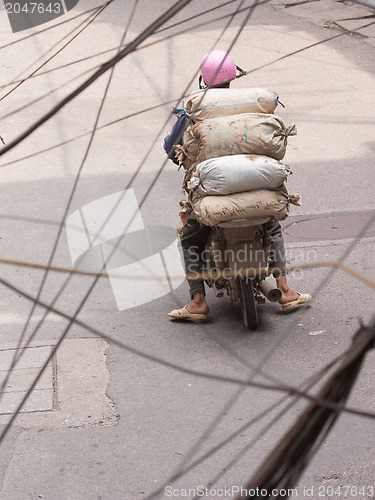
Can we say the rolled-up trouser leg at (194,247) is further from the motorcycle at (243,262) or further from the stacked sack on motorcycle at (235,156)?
the stacked sack on motorcycle at (235,156)

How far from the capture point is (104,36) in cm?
1438

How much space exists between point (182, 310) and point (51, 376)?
43.8 inches

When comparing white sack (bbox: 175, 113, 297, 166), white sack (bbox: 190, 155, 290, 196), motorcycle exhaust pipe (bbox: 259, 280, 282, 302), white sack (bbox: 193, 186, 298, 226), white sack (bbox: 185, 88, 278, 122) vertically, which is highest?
white sack (bbox: 185, 88, 278, 122)

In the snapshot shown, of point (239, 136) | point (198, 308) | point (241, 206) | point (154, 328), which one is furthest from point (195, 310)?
point (239, 136)

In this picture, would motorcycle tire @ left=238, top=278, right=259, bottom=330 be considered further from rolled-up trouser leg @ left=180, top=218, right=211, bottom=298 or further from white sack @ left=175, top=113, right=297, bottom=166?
white sack @ left=175, top=113, right=297, bottom=166

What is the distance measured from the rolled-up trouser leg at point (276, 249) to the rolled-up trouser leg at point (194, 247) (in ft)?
1.42

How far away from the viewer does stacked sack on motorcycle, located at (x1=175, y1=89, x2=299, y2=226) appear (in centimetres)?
532

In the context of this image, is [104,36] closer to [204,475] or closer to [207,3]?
[207,3]

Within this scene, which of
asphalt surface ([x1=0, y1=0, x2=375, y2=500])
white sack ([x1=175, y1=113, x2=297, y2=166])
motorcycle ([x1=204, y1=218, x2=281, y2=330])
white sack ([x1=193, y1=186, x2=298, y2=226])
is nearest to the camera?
asphalt surface ([x1=0, y1=0, x2=375, y2=500])

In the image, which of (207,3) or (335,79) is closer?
(335,79)

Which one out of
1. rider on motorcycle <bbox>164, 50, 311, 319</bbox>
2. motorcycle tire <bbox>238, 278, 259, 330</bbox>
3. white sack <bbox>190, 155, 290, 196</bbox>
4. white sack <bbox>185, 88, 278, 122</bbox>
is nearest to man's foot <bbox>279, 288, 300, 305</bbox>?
rider on motorcycle <bbox>164, 50, 311, 319</bbox>

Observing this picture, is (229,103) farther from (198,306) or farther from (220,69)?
(198,306)

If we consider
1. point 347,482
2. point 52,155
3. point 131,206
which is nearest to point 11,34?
point 52,155

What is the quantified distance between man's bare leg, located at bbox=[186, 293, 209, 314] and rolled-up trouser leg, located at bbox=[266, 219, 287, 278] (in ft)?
1.73
